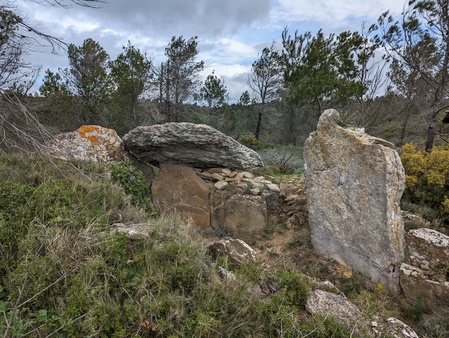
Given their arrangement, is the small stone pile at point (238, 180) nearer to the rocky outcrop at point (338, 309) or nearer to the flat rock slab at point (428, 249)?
the flat rock slab at point (428, 249)

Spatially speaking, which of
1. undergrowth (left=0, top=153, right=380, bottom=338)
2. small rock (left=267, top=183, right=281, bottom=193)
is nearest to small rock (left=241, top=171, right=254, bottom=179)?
small rock (left=267, top=183, right=281, bottom=193)

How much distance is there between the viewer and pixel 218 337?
65.3 inches

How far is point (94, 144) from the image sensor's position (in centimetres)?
567

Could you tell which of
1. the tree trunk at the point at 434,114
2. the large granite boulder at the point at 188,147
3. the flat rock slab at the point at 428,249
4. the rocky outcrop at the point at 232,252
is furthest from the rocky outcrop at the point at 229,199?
the tree trunk at the point at 434,114

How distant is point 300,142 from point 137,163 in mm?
Answer: 13606

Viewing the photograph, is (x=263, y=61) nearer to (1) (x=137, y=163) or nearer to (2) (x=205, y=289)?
(1) (x=137, y=163)

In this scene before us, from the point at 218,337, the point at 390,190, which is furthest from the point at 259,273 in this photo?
the point at 390,190

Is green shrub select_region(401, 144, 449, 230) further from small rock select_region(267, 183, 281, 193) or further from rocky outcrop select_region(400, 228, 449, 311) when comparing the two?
small rock select_region(267, 183, 281, 193)

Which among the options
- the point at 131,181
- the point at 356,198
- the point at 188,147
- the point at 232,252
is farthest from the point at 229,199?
the point at 356,198

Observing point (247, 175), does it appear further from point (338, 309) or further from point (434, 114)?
point (434, 114)

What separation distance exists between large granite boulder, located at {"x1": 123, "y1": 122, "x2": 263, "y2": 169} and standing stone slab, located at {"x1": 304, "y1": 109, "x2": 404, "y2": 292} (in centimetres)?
168

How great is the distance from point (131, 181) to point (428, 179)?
585 centimetres

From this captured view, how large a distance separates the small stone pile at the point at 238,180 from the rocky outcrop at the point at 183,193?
268 mm

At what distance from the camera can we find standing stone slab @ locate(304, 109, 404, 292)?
3.42 metres
